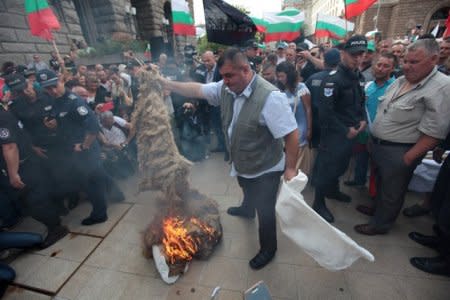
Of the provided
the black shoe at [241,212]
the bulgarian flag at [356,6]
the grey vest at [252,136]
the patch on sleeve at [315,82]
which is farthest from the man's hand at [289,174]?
the bulgarian flag at [356,6]

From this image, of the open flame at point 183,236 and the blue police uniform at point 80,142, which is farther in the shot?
the blue police uniform at point 80,142

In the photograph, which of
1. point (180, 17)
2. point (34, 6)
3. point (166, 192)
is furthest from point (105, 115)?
point (180, 17)

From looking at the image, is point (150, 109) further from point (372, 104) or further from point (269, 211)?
point (372, 104)

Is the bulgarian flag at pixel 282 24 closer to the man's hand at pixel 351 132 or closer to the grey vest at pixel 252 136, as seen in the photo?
the man's hand at pixel 351 132

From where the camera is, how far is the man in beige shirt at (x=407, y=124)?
2223mm

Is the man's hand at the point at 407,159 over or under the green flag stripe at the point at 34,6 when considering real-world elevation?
under

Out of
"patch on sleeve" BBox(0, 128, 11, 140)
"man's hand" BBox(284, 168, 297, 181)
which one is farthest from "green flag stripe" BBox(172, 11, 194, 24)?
"man's hand" BBox(284, 168, 297, 181)

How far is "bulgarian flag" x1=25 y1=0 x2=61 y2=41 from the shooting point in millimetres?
5668

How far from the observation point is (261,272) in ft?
8.71

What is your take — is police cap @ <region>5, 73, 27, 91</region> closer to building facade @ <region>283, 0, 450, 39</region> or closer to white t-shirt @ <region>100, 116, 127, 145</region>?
white t-shirt @ <region>100, 116, 127, 145</region>

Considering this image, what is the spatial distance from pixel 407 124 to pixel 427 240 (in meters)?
1.59

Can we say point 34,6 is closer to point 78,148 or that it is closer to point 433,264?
point 78,148

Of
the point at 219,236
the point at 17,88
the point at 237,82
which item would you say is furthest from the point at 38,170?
the point at 237,82

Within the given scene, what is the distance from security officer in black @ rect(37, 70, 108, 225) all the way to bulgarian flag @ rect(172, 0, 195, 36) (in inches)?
189
